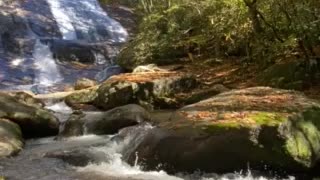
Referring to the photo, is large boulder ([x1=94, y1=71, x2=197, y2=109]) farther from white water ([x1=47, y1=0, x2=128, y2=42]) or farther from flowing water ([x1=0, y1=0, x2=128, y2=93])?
white water ([x1=47, y1=0, x2=128, y2=42])

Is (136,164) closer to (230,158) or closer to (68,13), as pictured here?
(230,158)

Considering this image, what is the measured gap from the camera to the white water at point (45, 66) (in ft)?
79.8

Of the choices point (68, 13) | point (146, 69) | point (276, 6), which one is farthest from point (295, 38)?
point (68, 13)

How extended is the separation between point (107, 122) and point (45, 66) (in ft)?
47.8

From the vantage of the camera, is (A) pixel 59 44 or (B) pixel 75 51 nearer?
(B) pixel 75 51

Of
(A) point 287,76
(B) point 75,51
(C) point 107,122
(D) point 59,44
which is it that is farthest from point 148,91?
(D) point 59,44

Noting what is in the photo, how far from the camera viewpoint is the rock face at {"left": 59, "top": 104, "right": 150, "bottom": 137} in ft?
39.1

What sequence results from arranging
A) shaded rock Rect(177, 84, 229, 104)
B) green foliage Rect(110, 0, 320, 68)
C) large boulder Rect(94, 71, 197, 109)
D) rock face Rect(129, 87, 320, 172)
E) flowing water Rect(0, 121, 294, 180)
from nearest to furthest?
rock face Rect(129, 87, 320, 172) < flowing water Rect(0, 121, 294, 180) < green foliage Rect(110, 0, 320, 68) < shaded rock Rect(177, 84, 229, 104) < large boulder Rect(94, 71, 197, 109)

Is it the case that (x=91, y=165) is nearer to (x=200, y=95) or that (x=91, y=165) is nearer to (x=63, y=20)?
(x=200, y=95)

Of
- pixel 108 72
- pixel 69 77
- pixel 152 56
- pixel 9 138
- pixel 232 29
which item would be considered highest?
pixel 232 29

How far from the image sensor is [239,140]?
7.56 metres

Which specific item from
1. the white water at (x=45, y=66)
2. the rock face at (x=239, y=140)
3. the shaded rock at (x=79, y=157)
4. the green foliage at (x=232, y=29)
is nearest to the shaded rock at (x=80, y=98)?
the green foliage at (x=232, y=29)

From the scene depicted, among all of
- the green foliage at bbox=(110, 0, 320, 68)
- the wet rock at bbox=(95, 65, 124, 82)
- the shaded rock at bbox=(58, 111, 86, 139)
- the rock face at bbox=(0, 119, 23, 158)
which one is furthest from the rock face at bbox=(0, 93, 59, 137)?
the wet rock at bbox=(95, 65, 124, 82)

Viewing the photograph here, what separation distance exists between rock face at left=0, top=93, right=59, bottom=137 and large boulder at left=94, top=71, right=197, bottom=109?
114 inches
